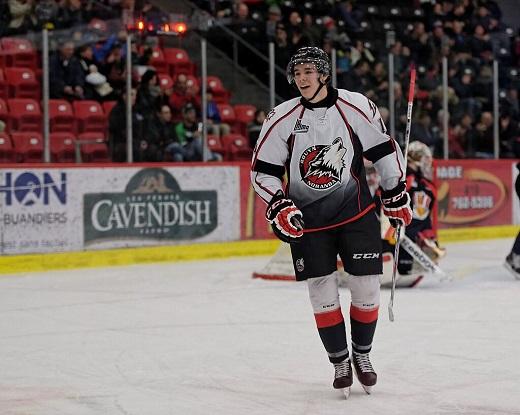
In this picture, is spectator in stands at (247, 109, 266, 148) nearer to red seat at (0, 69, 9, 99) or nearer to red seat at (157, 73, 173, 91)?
red seat at (157, 73, 173, 91)

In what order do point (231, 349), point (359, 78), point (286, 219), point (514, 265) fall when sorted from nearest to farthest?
point (286, 219) < point (231, 349) < point (514, 265) < point (359, 78)

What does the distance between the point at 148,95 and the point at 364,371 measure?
22.5ft

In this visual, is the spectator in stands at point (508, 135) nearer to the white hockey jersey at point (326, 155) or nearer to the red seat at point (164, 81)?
the red seat at point (164, 81)

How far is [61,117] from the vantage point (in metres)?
10.2

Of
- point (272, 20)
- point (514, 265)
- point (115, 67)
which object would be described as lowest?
point (514, 265)

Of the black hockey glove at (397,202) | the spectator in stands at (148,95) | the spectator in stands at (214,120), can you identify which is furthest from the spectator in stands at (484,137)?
the black hockey glove at (397,202)

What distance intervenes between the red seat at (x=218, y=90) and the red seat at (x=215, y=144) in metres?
0.50

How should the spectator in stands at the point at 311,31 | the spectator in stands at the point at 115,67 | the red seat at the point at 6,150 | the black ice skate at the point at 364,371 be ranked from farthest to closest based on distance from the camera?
the spectator in stands at the point at 311,31 → the spectator in stands at the point at 115,67 → the red seat at the point at 6,150 → the black ice skate at the point at 364,371

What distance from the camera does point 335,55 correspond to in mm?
12555

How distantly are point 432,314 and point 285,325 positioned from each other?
38.9 inches

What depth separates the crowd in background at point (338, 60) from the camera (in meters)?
10.6

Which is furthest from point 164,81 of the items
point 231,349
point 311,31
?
point 231,349

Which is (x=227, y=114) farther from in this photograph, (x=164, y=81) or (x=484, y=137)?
(x=484, y=137)

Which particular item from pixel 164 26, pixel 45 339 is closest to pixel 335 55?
pixel 164 26
